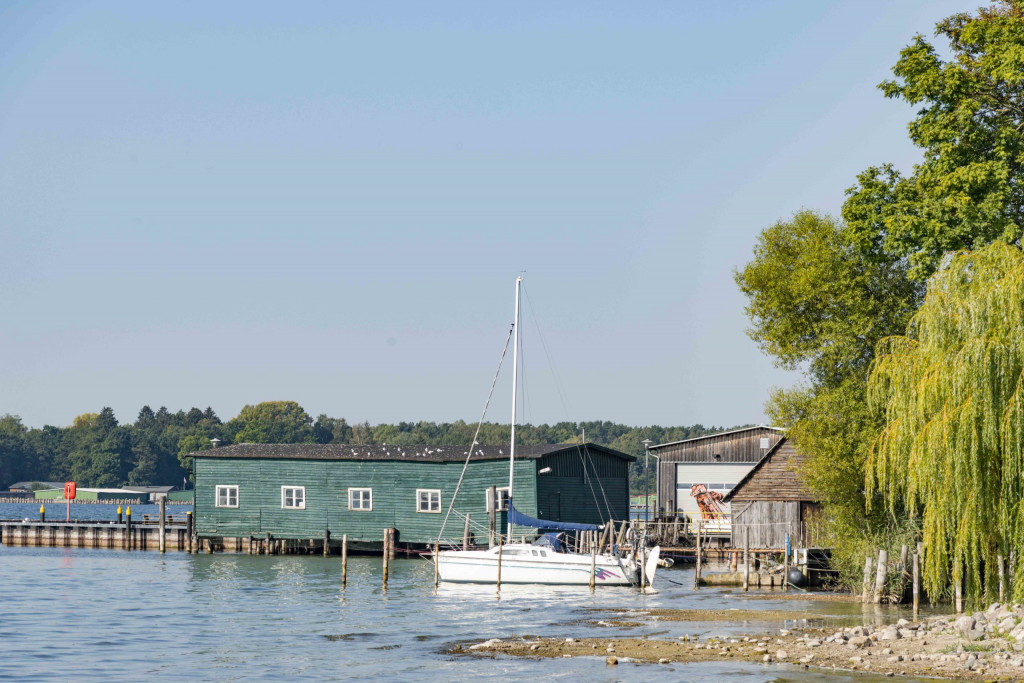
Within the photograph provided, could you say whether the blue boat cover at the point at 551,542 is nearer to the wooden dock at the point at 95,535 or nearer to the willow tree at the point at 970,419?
the willow tree at the point at 970,419

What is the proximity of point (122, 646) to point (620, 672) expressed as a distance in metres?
15.3

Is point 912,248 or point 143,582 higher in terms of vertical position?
point 912,248

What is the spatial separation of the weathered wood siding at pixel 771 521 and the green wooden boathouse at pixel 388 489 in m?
11.8

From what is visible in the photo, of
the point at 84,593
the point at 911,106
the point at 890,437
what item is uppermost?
the point at 911,106

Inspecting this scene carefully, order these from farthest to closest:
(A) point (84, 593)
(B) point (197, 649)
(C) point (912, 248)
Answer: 1. (A) point (84, 593)
2. (C) point (912, 248)
3. (B) point (197, 649)

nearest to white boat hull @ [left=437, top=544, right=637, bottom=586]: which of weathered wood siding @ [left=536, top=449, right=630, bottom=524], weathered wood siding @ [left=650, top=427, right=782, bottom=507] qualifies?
weathered wood siding @ [left=536, top=449, right=630, bottom=524]

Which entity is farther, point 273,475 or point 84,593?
point 273,475

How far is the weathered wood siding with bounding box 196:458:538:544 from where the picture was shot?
204 feet

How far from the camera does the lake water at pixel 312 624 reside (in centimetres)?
2708

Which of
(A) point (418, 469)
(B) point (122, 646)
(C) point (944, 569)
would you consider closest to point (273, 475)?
(A) point (418, 469)

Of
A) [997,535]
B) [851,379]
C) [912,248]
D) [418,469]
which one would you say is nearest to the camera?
[997,535]

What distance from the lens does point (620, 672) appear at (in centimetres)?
2547

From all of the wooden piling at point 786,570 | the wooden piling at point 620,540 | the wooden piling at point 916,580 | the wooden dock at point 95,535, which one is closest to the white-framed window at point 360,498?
the wooden dock at point 95,535

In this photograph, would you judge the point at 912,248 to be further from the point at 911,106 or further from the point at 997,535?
the point at 997,535
